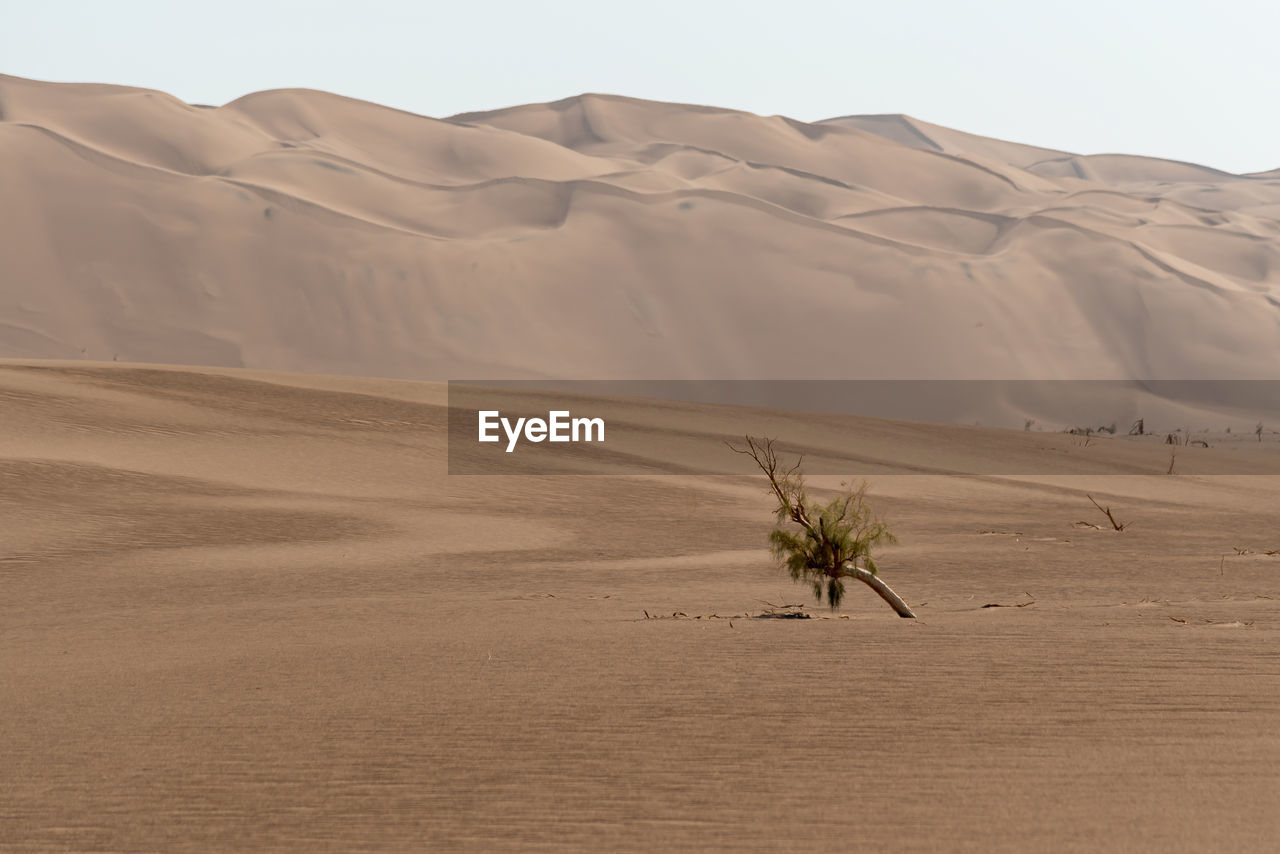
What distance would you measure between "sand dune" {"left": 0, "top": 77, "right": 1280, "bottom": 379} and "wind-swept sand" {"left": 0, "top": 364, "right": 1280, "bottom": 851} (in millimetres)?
35734

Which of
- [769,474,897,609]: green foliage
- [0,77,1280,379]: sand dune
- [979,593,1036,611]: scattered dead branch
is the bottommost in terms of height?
[979,593,1036,611]: scattered dead branch

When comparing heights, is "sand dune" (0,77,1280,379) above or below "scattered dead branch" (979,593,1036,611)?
above

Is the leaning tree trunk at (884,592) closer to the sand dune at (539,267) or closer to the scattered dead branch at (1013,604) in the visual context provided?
the scattered dead branch at (1013,604)

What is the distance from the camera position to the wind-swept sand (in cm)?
532

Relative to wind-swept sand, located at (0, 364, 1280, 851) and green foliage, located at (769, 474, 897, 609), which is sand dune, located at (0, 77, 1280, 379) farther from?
green foliage, located at (769, 474, 897, 609)

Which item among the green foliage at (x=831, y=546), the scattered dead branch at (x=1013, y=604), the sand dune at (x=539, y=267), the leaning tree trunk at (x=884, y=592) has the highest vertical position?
the sand dune at (x=539, y=267)

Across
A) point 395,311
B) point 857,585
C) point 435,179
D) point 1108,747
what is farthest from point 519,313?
point 1108,747

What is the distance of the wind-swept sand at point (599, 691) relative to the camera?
5.32 metres

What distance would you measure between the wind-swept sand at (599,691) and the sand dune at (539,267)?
35734 millimetres

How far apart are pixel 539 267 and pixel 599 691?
53462 mm

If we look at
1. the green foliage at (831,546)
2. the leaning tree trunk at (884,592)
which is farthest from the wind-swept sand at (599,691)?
the green foliage at (831,546)

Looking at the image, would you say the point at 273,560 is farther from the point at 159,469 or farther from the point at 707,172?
the point at 707,172

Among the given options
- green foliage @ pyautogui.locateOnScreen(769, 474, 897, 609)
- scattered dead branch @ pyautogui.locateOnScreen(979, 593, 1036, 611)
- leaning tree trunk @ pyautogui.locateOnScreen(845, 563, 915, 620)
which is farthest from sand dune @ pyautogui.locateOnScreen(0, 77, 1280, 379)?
leaning tree trunk @ pyautogui.locateOnScreen(845, 563, 915, 620)

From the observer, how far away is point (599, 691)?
738cm
